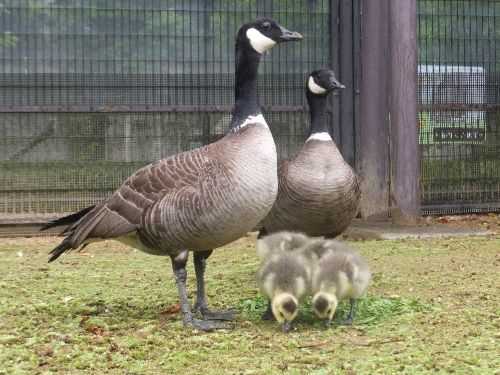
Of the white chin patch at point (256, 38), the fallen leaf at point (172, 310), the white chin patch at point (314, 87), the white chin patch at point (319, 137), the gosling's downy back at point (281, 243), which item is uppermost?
the white chin patch at point (256, 38)

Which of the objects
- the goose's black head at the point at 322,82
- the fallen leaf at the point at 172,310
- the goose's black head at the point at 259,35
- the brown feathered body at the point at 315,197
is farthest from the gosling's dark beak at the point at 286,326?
the goose's black head at the point at 322,82

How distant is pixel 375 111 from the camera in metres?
9.38

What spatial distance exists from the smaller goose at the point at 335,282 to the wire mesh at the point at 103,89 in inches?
194

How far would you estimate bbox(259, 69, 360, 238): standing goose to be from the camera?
6.02 meters

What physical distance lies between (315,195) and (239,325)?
1404 mm

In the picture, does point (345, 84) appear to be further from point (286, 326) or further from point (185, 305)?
point (286, 326)

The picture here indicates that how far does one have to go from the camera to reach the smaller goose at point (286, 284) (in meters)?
4.60

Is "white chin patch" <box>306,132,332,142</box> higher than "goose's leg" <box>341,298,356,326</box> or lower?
higher

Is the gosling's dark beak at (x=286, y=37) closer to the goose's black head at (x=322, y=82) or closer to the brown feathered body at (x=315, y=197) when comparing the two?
the brown feathered body at (x=315, y=197)

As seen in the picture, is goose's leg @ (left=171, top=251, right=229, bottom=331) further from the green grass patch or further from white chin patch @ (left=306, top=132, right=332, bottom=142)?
white chin patch @ (left=306, top=132, right=332, bottom=142)

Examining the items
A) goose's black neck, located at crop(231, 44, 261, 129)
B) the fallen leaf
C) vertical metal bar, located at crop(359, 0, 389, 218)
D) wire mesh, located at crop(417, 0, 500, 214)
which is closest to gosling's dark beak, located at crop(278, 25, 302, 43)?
goose's black neck, located at crop(231, 44, 261, 129)

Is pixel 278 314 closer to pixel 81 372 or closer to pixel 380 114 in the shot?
pixel 81 372

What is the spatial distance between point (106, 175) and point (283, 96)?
221 cm

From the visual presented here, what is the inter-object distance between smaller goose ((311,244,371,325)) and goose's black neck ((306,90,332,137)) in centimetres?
193
